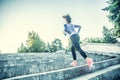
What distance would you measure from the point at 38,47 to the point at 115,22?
39.2 metres

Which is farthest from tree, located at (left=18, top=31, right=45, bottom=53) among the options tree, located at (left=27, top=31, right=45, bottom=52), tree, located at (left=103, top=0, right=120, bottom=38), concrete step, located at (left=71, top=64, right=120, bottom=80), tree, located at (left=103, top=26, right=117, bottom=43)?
concrete step, located at (left=71, top=64, right=120, bottom=80)

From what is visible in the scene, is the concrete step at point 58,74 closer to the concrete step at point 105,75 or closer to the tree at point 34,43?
the concrete step at point 105,75

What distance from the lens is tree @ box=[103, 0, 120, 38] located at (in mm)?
20048

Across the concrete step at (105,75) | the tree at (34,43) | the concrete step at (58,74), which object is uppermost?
the tree at (34,43)

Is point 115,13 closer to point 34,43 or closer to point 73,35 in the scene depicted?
point 73,35

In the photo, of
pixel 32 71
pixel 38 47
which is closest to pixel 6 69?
pixel 32 71

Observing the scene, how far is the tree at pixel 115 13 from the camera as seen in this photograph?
20048 millimetres

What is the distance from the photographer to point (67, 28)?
5.37 meters

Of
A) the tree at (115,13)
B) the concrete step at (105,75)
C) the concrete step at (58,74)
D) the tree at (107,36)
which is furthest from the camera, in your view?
the tree at (107,36)

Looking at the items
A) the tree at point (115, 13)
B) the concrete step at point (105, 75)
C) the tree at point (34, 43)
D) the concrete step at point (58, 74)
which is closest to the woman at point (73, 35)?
the concrete step at point (58, 74)

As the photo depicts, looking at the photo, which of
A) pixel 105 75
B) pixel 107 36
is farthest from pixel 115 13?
pixel 107 36

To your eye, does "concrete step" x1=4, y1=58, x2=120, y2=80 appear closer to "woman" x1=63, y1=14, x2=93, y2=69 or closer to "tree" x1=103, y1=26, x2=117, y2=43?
"woman" x1=63, y1=14, x2=93, y2=69

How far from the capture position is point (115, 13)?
20.6 metres

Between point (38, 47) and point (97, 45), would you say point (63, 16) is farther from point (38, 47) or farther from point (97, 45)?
point (38, 47)
